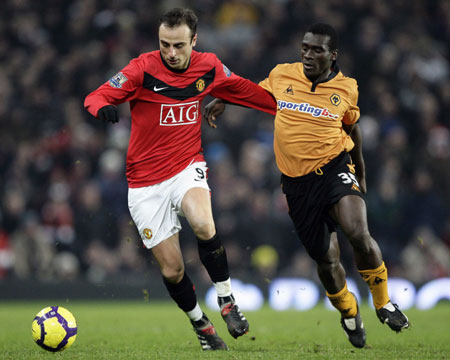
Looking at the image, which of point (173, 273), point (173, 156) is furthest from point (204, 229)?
point (173, 156)

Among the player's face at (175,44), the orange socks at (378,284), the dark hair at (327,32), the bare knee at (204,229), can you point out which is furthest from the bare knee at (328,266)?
the player's face at (175,44)

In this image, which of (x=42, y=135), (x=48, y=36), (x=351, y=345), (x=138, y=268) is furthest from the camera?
(x=48, y=36)

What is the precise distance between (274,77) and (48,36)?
9.84 meters

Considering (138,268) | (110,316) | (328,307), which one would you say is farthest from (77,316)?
(328,307)

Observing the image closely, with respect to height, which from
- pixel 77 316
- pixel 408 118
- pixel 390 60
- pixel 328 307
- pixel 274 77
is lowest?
pixel 328 307

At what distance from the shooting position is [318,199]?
21.2 feet

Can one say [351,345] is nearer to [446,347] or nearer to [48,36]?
[446,347]

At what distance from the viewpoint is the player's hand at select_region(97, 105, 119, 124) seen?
5.71 m

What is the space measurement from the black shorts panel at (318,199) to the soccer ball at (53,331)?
209cm

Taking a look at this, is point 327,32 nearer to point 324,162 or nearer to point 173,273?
point 324,162

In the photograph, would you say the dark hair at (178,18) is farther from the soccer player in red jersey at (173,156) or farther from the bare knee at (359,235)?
the bare knee at (359,235)

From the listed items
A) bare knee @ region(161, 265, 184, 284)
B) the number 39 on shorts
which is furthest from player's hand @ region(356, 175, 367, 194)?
bare knee @ region(161, 265, 184, 284)

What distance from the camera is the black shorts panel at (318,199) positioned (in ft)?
21.1

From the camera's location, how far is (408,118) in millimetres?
14086
